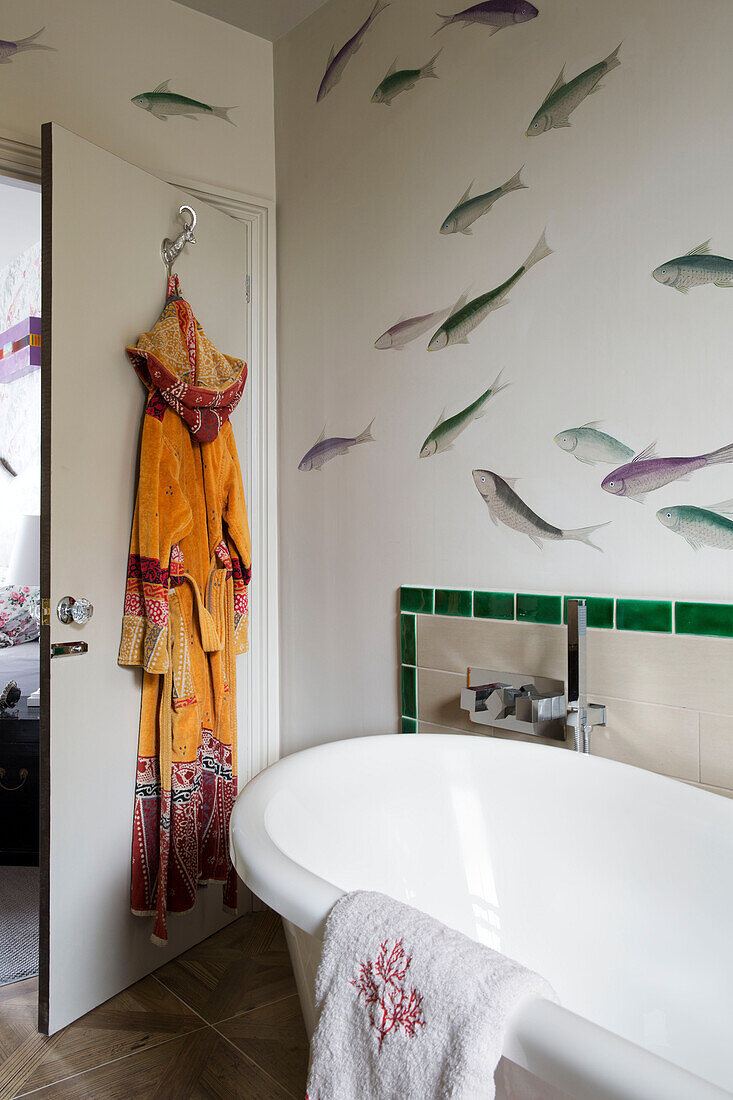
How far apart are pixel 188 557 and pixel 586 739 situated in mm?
1083

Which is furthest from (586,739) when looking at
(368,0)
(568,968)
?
(368,0)

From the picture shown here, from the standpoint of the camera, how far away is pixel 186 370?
2.01m

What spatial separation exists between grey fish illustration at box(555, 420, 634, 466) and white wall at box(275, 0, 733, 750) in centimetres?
2

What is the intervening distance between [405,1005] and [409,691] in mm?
1260

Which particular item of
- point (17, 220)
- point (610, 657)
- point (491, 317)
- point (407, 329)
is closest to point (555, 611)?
point (610, 657)

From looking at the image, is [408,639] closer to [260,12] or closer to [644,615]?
[644,615]

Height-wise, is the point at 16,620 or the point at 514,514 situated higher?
the point at 514,514

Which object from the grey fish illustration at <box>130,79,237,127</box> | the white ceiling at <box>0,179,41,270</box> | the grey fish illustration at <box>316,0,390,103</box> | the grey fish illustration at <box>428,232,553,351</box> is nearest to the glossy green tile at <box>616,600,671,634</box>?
the grey fish illustration at <box>428,232,553,351</box>

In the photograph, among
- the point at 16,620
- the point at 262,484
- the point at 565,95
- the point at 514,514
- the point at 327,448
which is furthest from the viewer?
the point at 16,620

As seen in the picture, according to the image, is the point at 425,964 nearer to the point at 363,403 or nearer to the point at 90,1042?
the point at 90,1042

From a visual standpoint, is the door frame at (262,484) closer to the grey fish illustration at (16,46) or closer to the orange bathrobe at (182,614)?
the orange bathrobe at (182,614)

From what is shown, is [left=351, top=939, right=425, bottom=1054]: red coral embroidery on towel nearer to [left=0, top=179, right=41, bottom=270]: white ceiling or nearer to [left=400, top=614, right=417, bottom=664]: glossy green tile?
[left=400, top=614, right=417, bottom=664]: glossy green tile

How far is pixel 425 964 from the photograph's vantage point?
0.78 m

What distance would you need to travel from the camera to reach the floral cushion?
3.52 metres
